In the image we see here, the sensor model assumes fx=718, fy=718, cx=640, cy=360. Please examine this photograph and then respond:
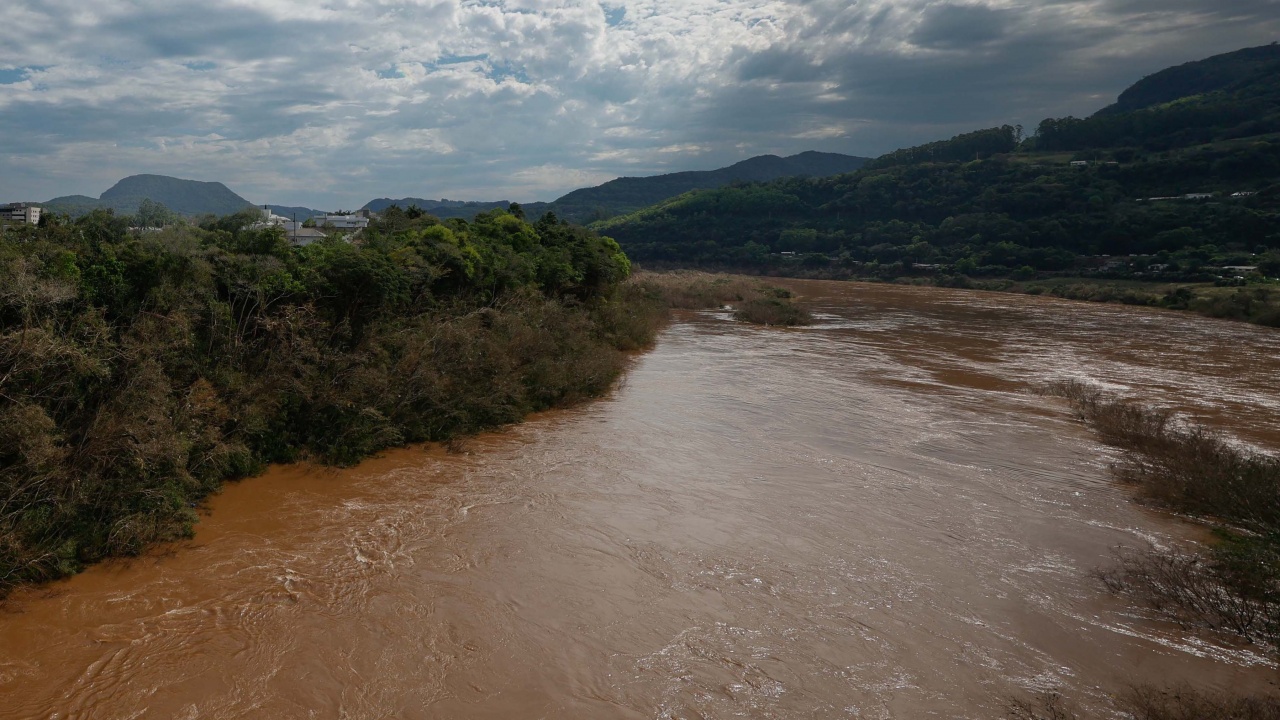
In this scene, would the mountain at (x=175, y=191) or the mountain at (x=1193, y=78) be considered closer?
the mountain at (x=175, y=191)

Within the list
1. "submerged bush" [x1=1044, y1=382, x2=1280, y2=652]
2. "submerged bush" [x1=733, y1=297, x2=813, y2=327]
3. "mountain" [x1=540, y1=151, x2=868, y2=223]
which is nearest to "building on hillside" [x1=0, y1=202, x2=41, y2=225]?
"submerged bush" [x1=1044, y1=382, x2=1280, y2=652]

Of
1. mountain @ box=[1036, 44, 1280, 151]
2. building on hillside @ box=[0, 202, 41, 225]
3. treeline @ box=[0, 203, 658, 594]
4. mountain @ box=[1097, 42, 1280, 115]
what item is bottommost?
treeline @ box=[0, 203, 658, 594]

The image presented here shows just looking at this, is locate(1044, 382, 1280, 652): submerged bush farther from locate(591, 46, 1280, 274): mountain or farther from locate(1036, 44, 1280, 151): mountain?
locate(1036, 44, 1280, 151): mountain

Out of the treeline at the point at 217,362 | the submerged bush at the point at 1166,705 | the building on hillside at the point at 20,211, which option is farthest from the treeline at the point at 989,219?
the building on hillside at the point at 20,211

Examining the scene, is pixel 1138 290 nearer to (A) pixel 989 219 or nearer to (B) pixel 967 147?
(A) pixel 989 219

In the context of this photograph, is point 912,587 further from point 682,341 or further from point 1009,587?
point 682,341

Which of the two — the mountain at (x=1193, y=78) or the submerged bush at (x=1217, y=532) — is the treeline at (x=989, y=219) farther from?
the mountain at (x=1193, y=78)
